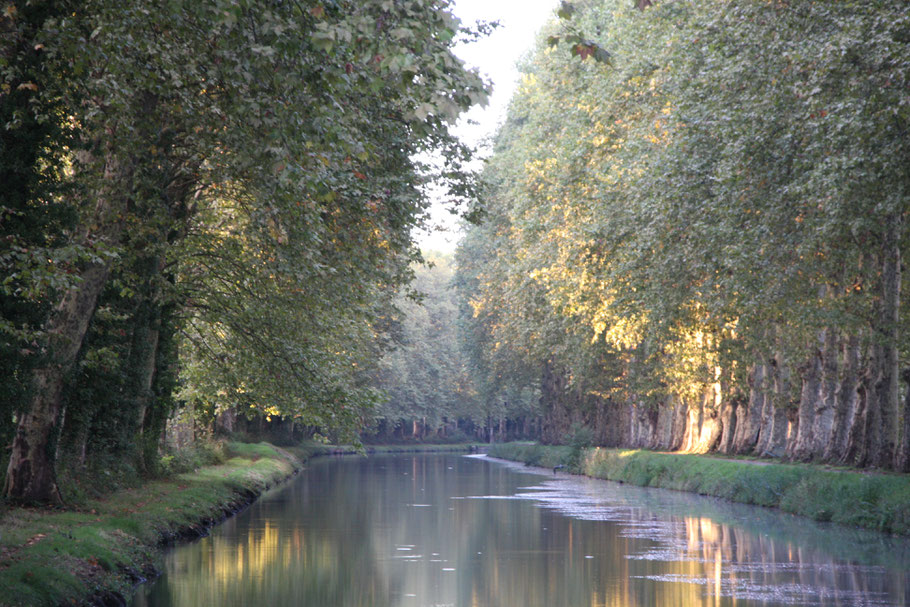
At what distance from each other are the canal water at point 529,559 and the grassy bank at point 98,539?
0.57 meters

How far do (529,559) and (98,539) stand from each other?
7.60 meters

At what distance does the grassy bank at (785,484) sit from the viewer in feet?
76.5

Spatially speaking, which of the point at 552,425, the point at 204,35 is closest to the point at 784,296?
the point at 204,35

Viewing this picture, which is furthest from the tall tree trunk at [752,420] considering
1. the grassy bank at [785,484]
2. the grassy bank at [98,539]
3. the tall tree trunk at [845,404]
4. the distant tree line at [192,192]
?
the grassy bank at [98,539]

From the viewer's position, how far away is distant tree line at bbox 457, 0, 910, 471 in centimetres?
1964

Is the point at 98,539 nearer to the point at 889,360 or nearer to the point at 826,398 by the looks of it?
the point at 889,360

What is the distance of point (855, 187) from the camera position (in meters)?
20.7

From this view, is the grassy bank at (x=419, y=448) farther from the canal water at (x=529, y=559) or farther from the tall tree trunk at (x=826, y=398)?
the canal water at (x=529, y=559)

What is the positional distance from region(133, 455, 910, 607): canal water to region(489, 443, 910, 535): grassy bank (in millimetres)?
639

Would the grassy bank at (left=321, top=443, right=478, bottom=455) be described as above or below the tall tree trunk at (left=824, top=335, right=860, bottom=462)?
below

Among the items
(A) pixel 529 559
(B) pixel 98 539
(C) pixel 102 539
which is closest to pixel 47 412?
(C) pixel 102 539

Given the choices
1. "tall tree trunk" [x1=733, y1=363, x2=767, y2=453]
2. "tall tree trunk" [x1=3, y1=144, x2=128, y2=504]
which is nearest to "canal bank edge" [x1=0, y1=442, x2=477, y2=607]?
→ "tall tree trunk" [x1=3, y1=144, x2=128, y2=504]

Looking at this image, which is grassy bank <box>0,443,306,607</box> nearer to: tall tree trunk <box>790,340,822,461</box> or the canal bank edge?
the canal bank edge

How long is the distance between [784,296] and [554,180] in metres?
17.7
